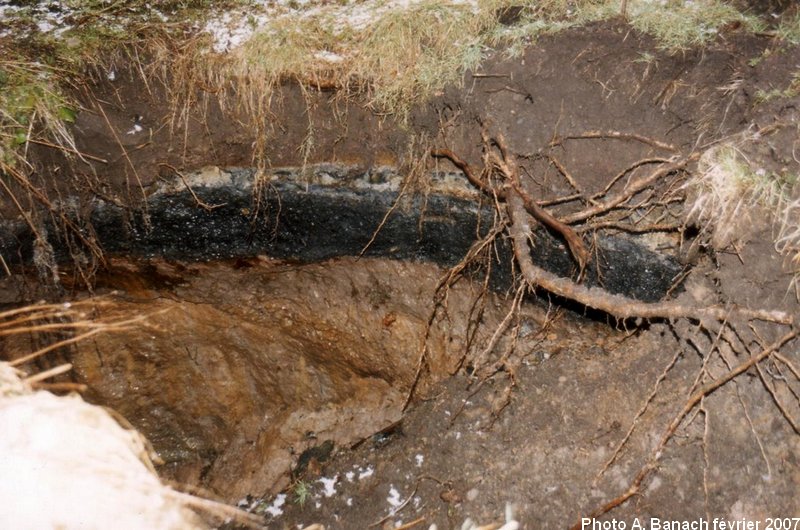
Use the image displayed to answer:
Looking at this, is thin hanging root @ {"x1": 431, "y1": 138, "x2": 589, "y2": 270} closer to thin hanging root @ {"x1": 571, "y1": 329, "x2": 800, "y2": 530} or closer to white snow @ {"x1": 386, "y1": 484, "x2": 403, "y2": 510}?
thin hanging root @ {"x1": 571, "y1": 329, "x2": 800, "y2": 530}

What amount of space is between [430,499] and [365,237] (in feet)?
5.41

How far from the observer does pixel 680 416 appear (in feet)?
7.06

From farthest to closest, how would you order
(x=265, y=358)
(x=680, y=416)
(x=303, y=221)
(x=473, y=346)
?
(x=303, y=221) < (x=473, y=346) < (x=265, y=358) < (x=680, y=416)

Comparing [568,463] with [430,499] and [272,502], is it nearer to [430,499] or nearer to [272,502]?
[430,499]

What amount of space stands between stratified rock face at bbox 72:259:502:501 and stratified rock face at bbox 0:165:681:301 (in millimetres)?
142

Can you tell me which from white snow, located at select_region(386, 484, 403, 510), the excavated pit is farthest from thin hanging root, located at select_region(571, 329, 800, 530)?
white snow, located at select_region(386, 484, 403, 510)

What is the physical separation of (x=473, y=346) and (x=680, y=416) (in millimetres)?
1385

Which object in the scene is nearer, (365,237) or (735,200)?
(735,200)

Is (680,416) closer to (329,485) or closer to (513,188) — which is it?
(513,188)

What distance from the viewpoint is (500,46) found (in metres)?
3.16

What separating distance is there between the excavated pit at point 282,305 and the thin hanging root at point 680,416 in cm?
67

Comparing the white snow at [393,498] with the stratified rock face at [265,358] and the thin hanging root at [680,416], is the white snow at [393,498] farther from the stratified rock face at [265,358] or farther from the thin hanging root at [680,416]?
the thin hanging root at [680,416]

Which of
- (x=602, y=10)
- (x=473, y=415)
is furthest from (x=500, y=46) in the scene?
(x=473, y=415)

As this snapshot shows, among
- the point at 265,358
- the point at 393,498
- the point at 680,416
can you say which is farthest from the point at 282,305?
the point at 680,416
